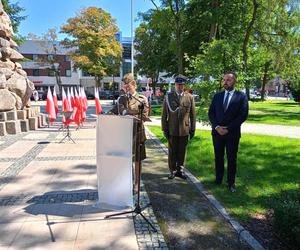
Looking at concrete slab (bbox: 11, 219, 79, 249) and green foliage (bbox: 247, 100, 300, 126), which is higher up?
concrete slab (bbox: 11, 219, 79, 249)

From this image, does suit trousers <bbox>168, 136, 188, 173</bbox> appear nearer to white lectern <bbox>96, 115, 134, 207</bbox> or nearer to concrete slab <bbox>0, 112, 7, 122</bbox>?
white lectern <bbox>96, 115, 134, 207</bbox>

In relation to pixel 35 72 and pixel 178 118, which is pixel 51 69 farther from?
pixel 178 118

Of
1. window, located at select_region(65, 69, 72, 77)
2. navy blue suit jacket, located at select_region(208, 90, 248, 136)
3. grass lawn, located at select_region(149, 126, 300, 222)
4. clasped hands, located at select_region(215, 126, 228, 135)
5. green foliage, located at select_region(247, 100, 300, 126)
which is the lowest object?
green foliage, located at select_region(247, 100, 300, 126)

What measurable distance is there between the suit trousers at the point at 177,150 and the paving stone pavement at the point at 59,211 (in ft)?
3.69

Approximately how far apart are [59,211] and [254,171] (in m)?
4.16

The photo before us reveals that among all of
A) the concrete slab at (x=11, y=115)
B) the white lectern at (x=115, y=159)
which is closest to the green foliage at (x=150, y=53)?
the concrete slab at (x=11, y=115)

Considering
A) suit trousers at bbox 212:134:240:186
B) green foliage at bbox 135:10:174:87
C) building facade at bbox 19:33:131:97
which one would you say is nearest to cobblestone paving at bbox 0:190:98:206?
suit trousers at bbox 212:134:240:186

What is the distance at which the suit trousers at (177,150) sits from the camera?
21.3 feet

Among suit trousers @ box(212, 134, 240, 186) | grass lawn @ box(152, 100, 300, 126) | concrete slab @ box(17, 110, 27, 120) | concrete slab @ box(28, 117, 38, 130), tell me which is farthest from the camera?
grass lawn @ box(152, 100, 300, 126)

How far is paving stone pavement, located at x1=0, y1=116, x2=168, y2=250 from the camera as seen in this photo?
158 inches

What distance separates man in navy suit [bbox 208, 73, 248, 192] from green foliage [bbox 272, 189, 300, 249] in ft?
5.77

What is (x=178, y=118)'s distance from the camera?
6340 millimetres

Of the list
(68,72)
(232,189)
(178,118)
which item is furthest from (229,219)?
(68,72)

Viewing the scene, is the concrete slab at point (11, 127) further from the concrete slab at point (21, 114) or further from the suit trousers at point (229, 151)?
the suit trousers at point (229, 151)
